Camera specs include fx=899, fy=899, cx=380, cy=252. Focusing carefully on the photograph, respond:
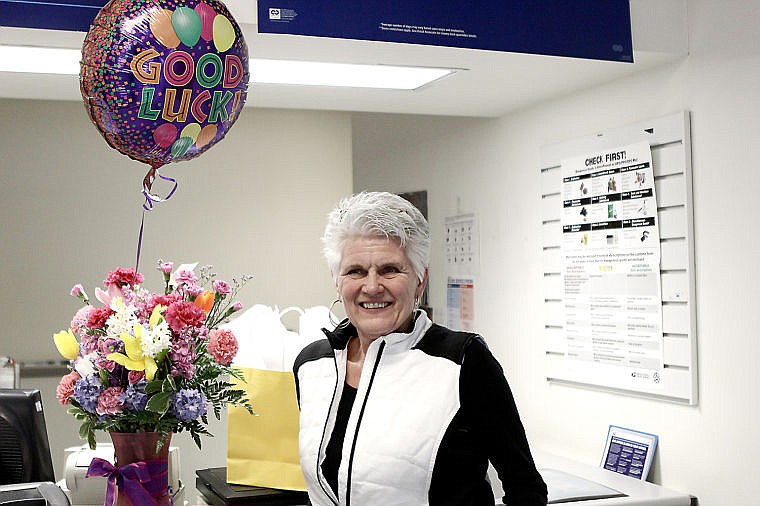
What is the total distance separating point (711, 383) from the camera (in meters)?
2.66

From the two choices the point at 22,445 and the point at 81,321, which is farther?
the point at 22,445

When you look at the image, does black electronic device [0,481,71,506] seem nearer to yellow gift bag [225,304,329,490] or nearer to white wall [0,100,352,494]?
yellow gift bag [225,304,329,490]

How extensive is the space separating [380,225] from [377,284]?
4.6 inches

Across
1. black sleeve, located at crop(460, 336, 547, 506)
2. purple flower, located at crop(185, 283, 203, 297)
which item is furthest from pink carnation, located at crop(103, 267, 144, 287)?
black sleeve, located at crop(460, 336, 547, 506)

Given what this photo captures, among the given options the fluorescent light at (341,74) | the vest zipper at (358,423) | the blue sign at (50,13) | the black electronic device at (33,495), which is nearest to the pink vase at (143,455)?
the black electronic device at (33,495)

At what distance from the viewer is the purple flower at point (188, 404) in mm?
1640

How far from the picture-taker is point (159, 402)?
1628mm

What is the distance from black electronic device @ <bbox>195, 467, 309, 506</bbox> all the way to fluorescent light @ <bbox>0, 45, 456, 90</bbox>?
1210 mm

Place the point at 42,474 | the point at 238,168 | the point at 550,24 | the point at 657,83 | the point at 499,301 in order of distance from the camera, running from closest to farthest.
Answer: the point at 42,474 → the point at 550,24 → the point at 657,83 → the point at 499,301 → the point at 238,168

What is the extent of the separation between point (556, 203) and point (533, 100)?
0.41 m

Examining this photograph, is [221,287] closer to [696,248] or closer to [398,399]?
[398,399]

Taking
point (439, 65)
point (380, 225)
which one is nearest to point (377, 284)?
point (380, 225)

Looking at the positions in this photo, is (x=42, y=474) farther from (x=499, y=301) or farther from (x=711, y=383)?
(x=499, y=301)

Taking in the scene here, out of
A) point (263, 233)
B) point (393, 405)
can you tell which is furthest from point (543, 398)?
point (393, 405)
